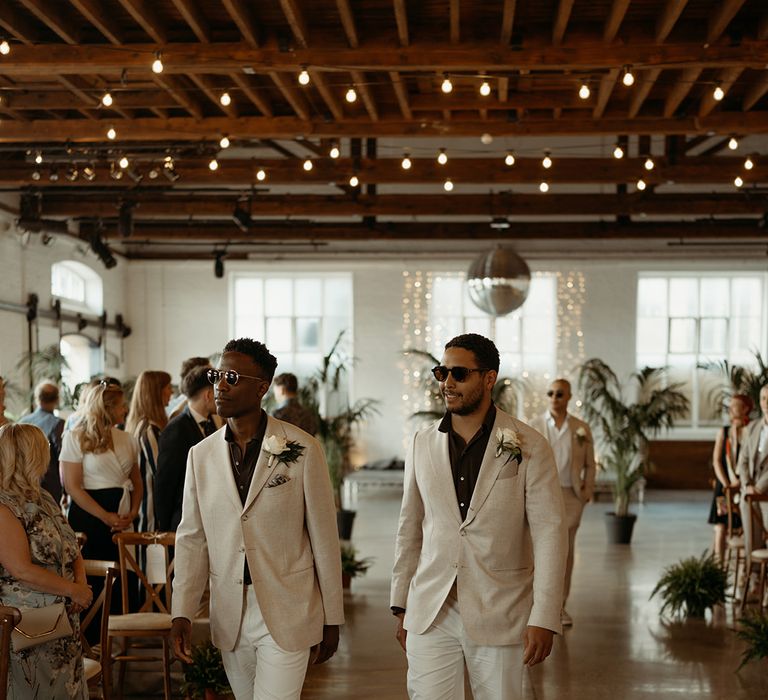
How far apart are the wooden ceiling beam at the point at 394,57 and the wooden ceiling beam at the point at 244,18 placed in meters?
0.12

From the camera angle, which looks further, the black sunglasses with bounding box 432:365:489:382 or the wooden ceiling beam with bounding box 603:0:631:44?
the wooden ceiling beam with bounding box 603:0:631:44

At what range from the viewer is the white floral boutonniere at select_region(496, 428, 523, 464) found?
11.1 ft

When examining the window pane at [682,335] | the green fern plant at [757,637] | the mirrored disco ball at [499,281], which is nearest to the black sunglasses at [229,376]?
the green fern plant at [757,637]

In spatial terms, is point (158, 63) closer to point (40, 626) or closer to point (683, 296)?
point (40, 626)

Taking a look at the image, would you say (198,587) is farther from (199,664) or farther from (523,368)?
(523,368)

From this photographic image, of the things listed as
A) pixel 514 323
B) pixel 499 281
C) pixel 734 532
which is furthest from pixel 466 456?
pixel 514 323

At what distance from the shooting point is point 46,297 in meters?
14.3

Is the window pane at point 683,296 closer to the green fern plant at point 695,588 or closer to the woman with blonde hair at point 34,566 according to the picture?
the green fern plant at point 695,588

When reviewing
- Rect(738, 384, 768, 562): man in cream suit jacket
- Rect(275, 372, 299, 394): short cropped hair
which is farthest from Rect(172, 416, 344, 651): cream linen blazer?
Rect(738, 384, 768, 562): man in cream suit jacket

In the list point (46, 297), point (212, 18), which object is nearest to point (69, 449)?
point (212, 18)

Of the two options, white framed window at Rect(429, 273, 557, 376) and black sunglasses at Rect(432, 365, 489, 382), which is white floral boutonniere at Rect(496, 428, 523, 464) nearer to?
black sunglasses at Rect(432, 365, 489, 382)

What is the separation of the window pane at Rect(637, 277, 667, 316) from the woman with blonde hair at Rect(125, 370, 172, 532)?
12.8 m

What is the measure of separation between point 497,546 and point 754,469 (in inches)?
207

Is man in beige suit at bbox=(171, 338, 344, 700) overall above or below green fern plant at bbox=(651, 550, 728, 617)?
above
